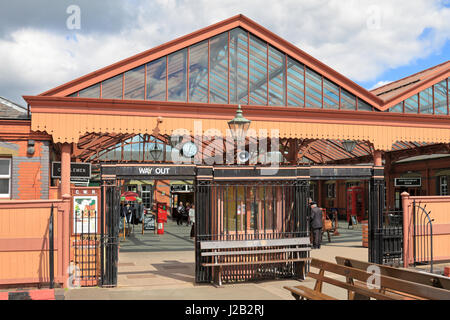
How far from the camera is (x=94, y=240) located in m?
9.90

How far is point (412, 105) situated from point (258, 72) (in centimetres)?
596

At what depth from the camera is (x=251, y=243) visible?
10047 mm

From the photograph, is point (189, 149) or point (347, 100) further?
point (189, 149)

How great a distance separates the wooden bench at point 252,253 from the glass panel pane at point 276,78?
6.09m

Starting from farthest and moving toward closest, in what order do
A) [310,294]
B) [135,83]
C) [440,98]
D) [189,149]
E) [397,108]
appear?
[189,149]
[440,98]
[397,108]
[135,83]
[310,294]

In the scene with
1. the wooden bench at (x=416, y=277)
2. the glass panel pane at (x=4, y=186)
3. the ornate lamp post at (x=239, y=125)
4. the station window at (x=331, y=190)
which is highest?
the ornate lamp post at (x=239, y=125)

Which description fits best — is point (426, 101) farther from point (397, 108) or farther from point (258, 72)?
point (258, 72)

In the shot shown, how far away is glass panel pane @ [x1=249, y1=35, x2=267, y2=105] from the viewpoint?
15.0 metres

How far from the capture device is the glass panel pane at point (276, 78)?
49.8 feet

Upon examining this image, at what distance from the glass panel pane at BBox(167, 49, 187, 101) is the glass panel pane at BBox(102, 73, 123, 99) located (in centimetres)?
152

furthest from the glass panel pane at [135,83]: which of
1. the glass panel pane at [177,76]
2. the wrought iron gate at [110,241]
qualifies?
the wrought iron gate at [110,241]

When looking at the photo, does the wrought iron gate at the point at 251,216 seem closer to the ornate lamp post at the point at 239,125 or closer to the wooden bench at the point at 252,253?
the wooden bench at the point at 252,253

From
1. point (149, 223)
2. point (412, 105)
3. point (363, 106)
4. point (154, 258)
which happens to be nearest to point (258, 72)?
point (363, 106)
